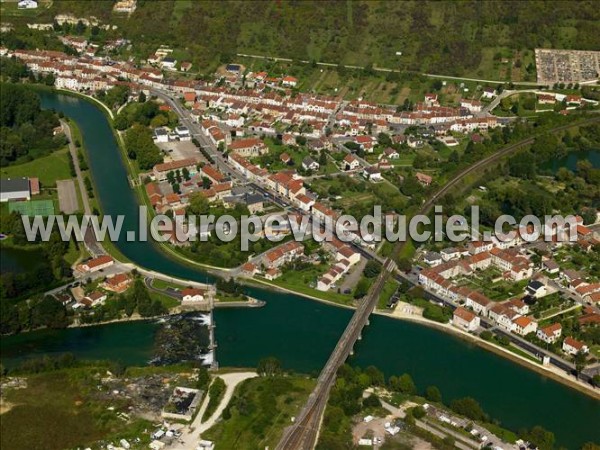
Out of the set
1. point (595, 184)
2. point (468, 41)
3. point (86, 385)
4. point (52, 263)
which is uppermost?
point (468, 41)

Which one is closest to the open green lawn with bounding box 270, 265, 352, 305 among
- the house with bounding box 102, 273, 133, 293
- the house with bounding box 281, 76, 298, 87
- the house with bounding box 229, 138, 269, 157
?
the house with bounding box 102, 273, 133, 293

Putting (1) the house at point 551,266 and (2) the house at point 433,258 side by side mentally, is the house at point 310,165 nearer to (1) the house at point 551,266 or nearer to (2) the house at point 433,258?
(2) the house at point 433,258

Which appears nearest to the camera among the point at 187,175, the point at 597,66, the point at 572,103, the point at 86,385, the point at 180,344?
the point at 86,385

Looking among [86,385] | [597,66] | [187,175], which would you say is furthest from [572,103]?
[86,385]

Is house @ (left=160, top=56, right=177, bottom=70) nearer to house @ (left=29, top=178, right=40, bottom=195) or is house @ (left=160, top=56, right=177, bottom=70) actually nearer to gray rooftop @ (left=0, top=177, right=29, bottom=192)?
house @ (left=29, top=178, right=40, bottom=195)

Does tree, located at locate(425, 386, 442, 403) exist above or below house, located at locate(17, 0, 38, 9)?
below

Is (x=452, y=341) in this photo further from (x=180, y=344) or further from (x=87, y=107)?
(x=87, y=107)
